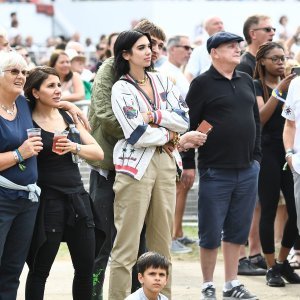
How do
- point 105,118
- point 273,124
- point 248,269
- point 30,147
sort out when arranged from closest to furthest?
point 30,147 < point 105,118 < point 273,124 < point 248,269

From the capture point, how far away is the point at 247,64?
9.09 m

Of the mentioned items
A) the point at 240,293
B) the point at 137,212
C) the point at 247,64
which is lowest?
the point at 240,293

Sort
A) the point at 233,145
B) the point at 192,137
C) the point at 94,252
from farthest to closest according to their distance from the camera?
the point at 233,145
the point at 192,137
the point at 94,252

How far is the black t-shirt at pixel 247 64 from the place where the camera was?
356 inches

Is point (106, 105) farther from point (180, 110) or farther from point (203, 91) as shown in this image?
point (203, 91)

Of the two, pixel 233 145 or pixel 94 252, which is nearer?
pixel 94 252

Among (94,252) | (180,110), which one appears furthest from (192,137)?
(94,252)

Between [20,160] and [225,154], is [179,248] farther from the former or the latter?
[20,160]

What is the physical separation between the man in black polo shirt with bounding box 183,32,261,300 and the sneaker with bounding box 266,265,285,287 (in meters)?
0.62

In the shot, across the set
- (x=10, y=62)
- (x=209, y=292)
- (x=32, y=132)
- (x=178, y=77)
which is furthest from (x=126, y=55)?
(x=178, y=77)

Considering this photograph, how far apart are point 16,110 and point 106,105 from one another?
0.77m

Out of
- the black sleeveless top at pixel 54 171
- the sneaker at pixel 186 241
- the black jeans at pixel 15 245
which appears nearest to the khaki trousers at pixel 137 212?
the black sleeveless top at pixel 54 171

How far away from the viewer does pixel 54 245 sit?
21.1ft

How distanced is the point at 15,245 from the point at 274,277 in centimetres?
293
